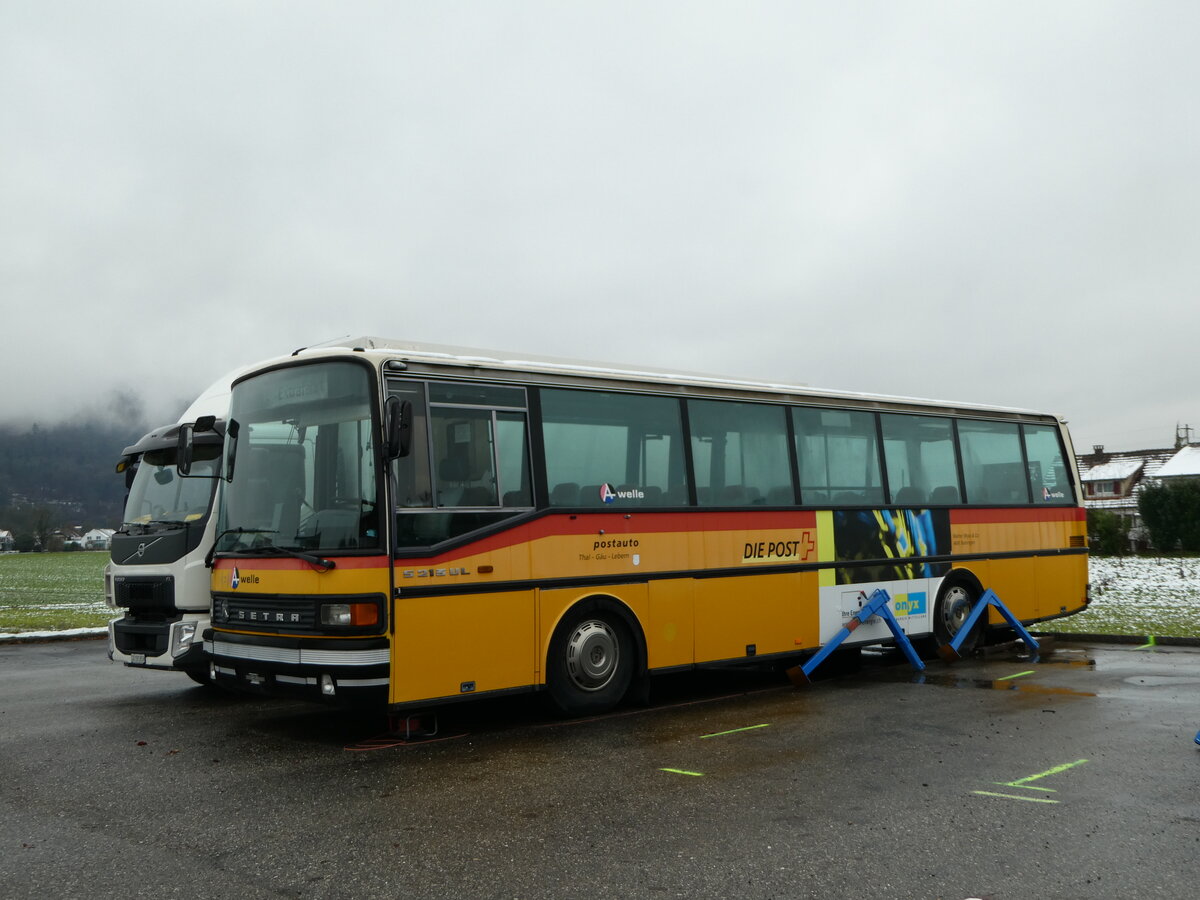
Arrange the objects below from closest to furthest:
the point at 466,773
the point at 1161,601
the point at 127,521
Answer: the point at 466,773 → the point at 127,521 → the point at 1161,601

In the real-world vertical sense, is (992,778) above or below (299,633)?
below

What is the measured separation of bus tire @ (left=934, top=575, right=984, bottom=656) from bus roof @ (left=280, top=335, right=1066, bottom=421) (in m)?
2.43

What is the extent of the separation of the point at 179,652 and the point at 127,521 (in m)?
2.22

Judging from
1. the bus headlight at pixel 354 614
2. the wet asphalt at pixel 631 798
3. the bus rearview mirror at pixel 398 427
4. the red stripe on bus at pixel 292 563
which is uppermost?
the bus rearview mirror at pixel 398 427

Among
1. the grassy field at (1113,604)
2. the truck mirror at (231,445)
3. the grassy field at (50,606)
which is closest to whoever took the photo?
the truck mirror at (231,445)

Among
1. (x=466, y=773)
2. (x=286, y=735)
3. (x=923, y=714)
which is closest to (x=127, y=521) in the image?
(x=286, y=735)

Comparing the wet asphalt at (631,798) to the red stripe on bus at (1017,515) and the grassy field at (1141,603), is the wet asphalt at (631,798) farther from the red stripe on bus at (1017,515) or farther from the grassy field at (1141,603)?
the grassy field at (1141,603)

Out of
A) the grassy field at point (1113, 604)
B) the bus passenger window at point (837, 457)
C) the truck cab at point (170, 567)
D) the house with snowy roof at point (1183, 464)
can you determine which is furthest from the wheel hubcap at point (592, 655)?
the house with snowy roof at point (1183, 464)

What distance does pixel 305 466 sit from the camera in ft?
28.5

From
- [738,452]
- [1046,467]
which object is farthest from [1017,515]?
[738,452]

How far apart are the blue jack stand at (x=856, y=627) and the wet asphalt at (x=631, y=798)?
0.71 metres

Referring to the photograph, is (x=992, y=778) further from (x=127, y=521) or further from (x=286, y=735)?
(x=127, y=521)

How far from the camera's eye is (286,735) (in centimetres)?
927

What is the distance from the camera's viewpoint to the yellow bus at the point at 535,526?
8.29m
